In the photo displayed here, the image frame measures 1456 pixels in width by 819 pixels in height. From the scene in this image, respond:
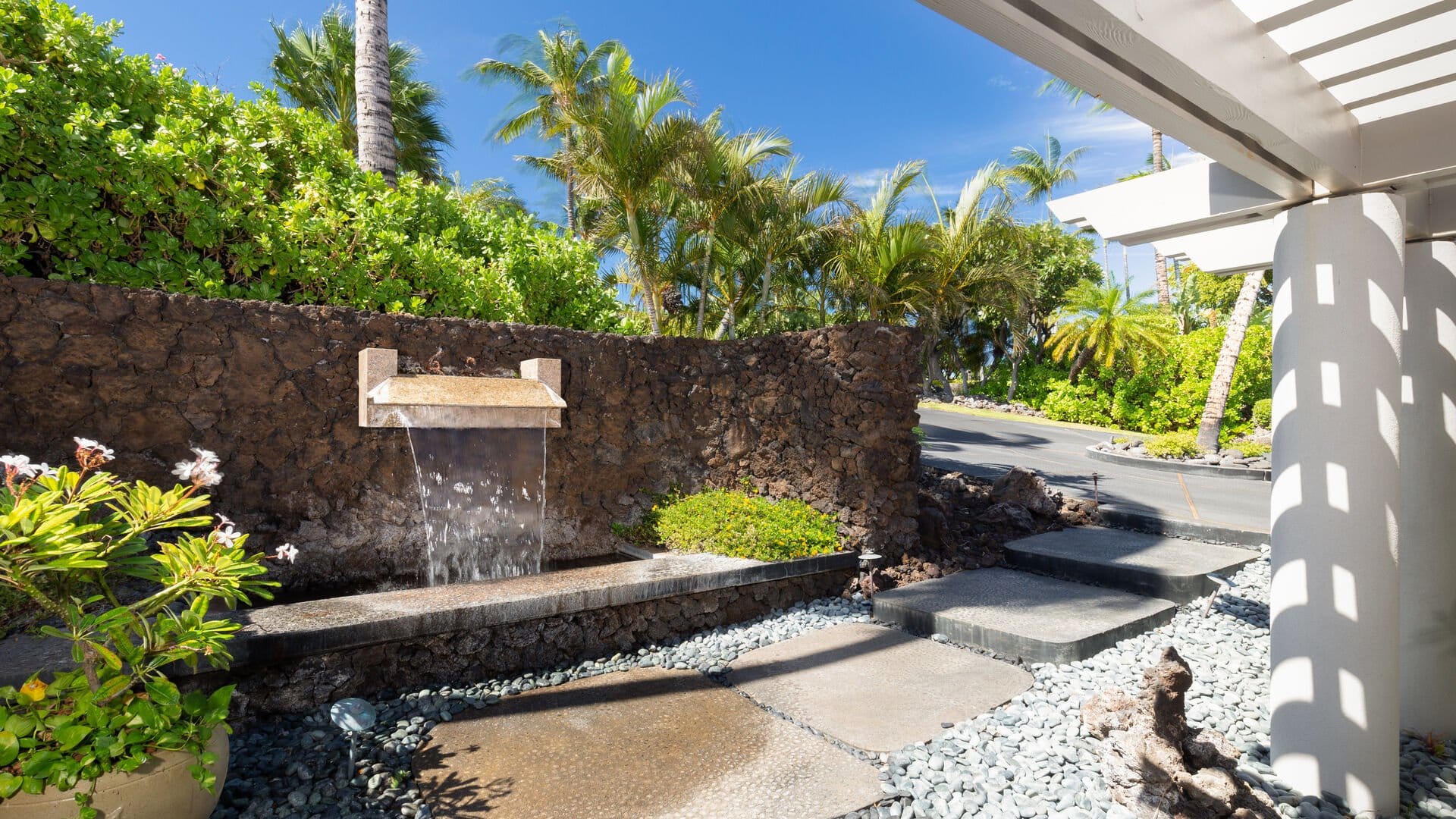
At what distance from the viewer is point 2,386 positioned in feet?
12.2

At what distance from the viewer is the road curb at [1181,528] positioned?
619 cm

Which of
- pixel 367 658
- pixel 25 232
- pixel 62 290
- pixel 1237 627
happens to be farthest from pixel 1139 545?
pixel 25 232

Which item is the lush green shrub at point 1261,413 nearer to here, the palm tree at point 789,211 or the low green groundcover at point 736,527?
the palm tree at point 789,211

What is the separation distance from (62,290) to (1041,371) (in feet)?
77.3

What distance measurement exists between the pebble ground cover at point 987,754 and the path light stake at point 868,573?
153 centimetres

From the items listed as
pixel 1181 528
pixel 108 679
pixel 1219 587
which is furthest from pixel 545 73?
pixel 108 679

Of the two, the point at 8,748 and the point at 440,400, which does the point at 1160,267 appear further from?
the point at 8,748

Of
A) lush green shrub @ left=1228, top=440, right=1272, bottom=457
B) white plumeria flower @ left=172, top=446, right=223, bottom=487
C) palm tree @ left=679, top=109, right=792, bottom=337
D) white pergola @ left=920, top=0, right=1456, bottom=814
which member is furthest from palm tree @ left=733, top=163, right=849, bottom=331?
white plumeria flower @ left=172, top=446, right=223, bottom=487

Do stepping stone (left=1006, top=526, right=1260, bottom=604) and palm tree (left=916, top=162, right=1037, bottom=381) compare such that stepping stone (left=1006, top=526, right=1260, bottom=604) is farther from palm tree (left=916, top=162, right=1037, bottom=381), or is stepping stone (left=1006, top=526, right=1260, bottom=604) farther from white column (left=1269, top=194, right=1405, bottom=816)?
palm tree (left=916, top=162, right=1037, bottom=381)

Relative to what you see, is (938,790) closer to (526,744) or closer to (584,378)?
(526,744)

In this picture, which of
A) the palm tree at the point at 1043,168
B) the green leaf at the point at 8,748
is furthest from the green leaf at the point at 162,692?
the palm tree at the point at 1043,168

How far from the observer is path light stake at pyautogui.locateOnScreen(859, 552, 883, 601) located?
5293mm

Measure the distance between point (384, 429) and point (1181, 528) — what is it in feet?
24.0

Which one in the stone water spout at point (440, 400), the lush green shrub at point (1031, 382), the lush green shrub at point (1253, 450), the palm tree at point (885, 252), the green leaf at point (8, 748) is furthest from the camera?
the lush green shrub at point (1031, 382)
